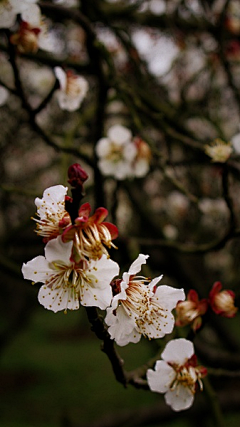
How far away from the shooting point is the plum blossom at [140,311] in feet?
2.86

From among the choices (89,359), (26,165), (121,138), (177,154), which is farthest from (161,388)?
(89,359)

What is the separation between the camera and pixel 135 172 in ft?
6.82

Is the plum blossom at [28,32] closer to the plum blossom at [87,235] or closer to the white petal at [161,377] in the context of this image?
the plum blossom at [87,235]

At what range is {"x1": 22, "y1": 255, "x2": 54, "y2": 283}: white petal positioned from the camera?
0.84m

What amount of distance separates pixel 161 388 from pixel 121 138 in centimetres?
131

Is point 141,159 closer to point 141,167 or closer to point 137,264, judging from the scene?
point 141,167

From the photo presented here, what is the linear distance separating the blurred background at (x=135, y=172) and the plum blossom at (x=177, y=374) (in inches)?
6.3

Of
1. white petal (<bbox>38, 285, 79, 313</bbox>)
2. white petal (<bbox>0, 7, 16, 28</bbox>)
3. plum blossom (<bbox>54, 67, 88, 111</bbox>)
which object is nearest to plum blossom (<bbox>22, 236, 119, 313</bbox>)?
white petal (<bbox>38, 285, 79, 313</bbox>)

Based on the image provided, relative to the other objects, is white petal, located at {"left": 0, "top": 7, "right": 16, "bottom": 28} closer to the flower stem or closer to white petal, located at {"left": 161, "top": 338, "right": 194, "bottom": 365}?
white petal, located at {"left": 161, "top": 338, "right": 194, "bottom": 365}

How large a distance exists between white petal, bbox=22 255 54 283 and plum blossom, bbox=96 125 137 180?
1.24 metres

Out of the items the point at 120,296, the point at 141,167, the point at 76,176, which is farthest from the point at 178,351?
the point at 141,167

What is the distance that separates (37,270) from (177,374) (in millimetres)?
434

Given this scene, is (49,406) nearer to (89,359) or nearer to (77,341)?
(89,359)

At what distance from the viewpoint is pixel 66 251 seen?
0.75 metres
